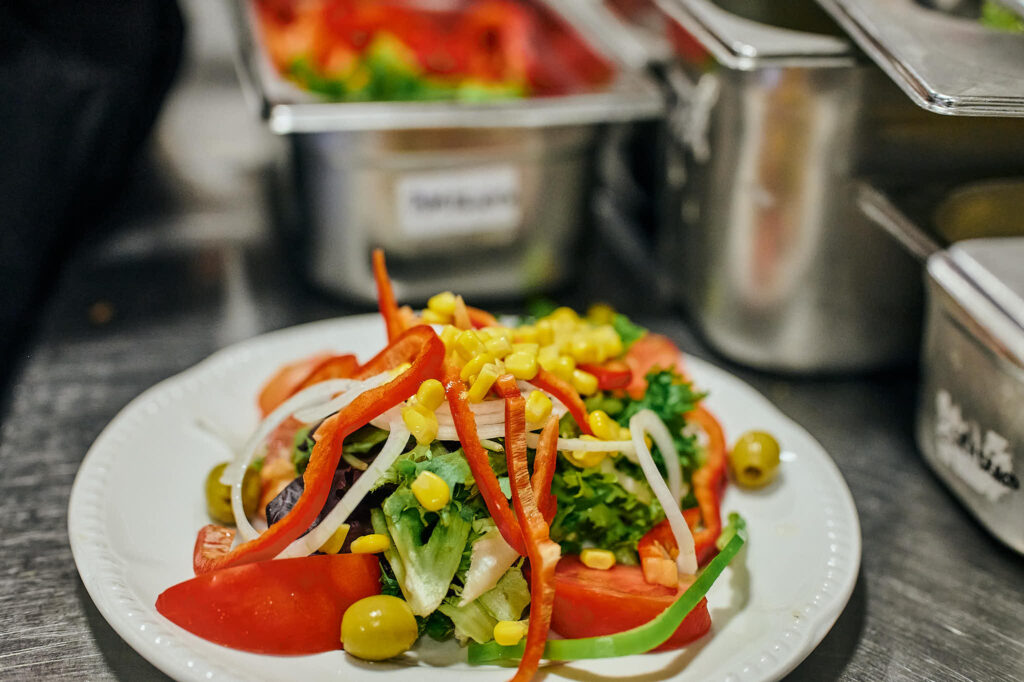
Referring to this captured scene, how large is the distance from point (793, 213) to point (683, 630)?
0.73 m

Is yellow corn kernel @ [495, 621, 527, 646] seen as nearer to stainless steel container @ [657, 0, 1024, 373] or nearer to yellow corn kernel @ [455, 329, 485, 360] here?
yellow corn kernel @ [455, 329, 485, 360]

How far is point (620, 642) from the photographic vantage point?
2.94ft

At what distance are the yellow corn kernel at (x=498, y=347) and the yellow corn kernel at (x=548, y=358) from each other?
0.06 metres

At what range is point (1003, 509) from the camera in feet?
3.75

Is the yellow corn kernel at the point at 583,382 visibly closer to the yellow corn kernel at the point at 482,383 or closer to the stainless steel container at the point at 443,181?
the yellow corn kernel at the point at 482,383

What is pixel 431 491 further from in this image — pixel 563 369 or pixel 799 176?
pixel 799 176

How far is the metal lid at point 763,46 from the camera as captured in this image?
130 centimetres

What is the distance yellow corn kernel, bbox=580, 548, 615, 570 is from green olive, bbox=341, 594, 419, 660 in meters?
0.21

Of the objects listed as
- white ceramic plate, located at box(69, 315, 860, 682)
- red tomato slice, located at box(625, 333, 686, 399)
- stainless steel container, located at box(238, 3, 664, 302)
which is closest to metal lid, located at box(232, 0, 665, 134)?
stainless steel container, located at box(238, 3, 664, 302)

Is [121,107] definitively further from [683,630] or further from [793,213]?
[683,630]

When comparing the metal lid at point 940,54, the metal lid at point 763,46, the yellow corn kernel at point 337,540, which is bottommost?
the yellow corn kernel at point 337,540

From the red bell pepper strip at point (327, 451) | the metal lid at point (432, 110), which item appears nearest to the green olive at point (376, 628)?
the red bell pepper strip at point (327, 451)

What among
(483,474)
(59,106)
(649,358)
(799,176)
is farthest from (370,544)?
(59,106)

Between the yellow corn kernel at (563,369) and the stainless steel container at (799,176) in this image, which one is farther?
the stainless steel container at (799,176)
